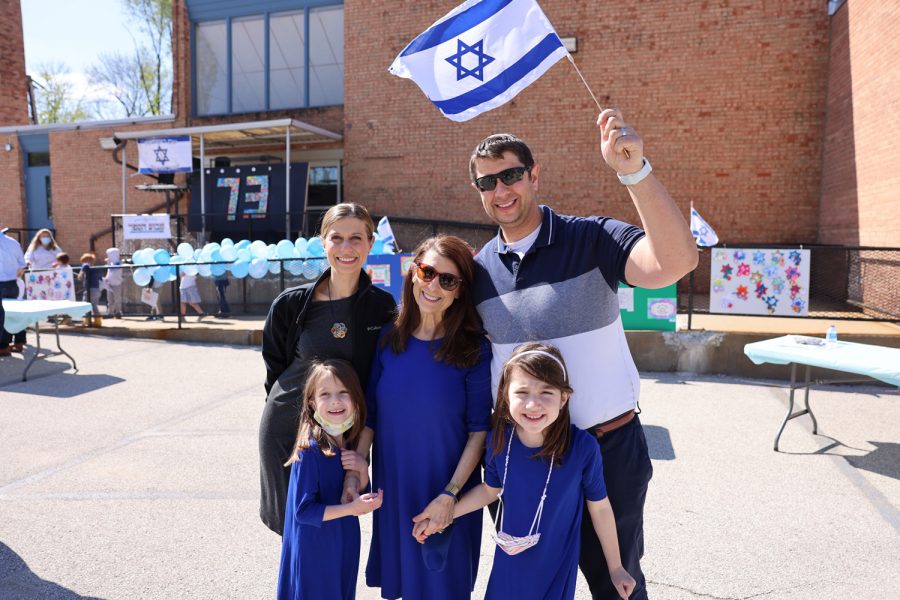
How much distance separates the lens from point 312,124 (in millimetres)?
16297

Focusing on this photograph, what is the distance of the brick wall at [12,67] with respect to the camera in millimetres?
21422

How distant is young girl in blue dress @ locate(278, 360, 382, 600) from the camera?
2254mm

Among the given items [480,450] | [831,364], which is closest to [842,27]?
[831,364]

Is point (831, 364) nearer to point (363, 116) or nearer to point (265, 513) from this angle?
point (265, 513)

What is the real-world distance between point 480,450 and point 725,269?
7.71 m

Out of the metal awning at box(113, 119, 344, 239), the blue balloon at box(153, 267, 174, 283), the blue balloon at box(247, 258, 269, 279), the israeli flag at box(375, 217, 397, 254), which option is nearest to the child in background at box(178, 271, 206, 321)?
the blue balloon at box(153, 267, 174, 283)

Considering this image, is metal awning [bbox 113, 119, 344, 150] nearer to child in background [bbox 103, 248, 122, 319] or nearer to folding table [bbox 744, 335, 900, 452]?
child in background [bbox 103, 248, 122, 319]

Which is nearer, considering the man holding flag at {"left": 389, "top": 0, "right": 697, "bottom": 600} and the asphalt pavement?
the man holding flag at {"left": 389, "top": 0, "right": 697, "bottom": 600}

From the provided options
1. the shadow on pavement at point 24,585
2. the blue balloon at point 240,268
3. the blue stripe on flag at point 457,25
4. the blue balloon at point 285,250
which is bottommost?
the shadow on pavement at point 24,585

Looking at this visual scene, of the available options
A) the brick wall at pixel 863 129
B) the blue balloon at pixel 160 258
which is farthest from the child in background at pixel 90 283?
the brick wall at pixel 863 129

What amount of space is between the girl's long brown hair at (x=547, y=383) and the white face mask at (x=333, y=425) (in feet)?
1.87

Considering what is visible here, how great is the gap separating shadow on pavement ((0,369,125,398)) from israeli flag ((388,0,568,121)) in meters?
5.90

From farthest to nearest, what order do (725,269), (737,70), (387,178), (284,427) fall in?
(387,178)
(737,70)
(725,269)
(284,427)

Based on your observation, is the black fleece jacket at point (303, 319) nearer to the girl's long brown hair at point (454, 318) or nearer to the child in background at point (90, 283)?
the girl's long brown hair at point (454, 318)
